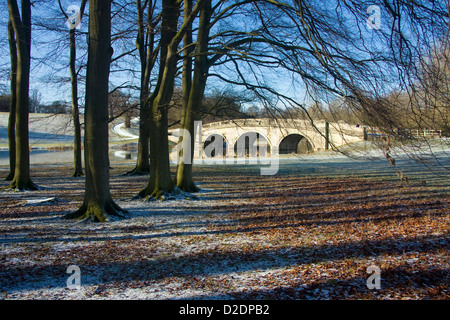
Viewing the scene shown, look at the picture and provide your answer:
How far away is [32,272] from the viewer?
4.83 meters

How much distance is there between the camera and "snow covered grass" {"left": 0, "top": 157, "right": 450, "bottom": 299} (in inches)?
162

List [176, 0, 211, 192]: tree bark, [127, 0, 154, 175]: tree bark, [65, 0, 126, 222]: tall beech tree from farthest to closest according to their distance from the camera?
[127, 0, 154, 175]: tree bark → [176, 0, 211, 192]: tree bark → [65, 0, 126, 222]: tall beech tree

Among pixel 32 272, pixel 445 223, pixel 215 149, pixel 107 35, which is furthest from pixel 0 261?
pixel 215 149

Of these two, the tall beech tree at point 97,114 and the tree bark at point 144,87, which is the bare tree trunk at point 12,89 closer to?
the tree bark at point 144,87

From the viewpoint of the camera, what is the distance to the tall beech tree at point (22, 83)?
1231 centimetres

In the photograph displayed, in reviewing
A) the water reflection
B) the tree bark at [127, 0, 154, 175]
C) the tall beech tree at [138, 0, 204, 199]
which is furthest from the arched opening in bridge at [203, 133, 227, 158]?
the tall beech tree at [138, 0, 204, 199]

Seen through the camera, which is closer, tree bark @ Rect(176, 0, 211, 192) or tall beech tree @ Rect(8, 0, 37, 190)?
tree bark @ Rect(176, 0, 211, 192)

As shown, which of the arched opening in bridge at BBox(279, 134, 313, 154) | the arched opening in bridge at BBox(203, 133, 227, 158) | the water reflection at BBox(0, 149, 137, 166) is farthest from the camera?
the arched opening in bridge at BBox(279, 134, 313, 154)

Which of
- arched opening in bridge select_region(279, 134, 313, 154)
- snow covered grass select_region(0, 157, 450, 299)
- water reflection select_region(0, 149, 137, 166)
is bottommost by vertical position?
snow covered grass select_region(0, 157, 450, 299)

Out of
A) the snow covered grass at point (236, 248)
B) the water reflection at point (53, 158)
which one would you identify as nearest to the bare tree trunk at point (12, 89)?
the snow covered grass at point (236, 248)

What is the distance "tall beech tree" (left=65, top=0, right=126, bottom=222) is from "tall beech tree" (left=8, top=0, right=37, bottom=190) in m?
5.92

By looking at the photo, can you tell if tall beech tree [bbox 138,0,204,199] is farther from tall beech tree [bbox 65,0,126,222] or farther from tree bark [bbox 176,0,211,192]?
tall beech tree [bbox 65,0,126,222]
